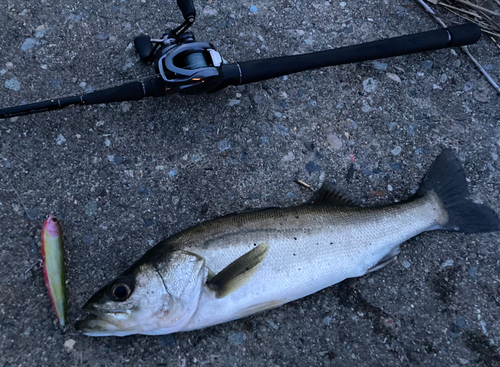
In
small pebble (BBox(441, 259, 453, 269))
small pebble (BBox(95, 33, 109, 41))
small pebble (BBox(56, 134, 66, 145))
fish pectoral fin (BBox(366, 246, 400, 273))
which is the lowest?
small pebble (BBox(441, 259, 453, 269))

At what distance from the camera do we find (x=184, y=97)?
294 cm

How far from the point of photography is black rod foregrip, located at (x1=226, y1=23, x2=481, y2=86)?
267 cm

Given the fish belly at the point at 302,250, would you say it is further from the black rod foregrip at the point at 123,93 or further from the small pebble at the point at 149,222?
the black rod foregrip at the point at 123,93

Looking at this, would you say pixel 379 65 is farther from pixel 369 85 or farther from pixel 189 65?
pixel 189 65

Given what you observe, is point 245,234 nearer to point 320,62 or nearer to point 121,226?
→ point 121,226

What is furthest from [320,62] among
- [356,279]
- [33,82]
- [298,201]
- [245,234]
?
[33,82]

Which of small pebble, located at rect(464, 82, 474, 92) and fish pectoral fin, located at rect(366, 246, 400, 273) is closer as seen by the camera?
fish pectoral fin, located at rect(366, 246, 400, 273)

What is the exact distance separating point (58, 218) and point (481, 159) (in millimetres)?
3064

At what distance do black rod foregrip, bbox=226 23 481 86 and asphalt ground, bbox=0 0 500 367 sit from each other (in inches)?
11.7

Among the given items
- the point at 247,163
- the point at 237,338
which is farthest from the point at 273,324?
the point at 247,163

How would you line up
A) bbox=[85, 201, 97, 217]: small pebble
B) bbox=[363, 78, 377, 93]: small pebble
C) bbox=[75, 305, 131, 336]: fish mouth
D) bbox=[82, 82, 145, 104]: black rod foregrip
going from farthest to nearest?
bbox=[363, 78, 377, 93]: small pebble
bbox=[85, 201, 97, 217]: small pebble
bbox=[82, 82, 145, 104]: black rod foregrip
bbox=[75, 305, 131, 336]: fish mouth

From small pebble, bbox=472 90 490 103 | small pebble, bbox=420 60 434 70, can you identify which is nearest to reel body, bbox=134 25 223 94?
small pebble, bbox=420 60 434 70

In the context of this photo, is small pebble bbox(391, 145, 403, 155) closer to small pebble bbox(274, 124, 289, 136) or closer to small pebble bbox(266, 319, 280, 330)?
small pebble bbox(274, 124, 289, 136)

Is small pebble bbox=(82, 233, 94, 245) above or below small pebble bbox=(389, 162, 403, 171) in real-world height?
above
